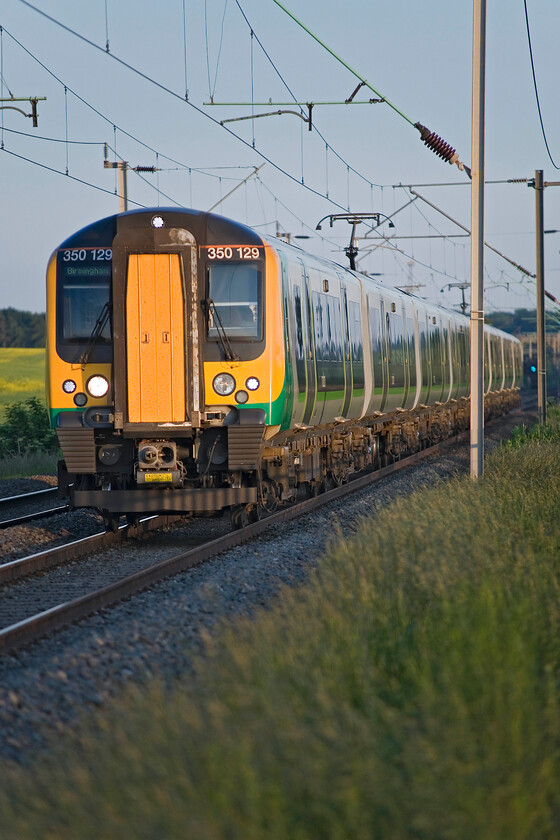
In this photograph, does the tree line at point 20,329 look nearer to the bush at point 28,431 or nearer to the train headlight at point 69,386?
the bush at point 28,431

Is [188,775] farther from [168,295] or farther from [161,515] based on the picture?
[161,515]

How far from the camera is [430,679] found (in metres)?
4.72

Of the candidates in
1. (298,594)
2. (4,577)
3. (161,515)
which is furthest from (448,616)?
(161,515)

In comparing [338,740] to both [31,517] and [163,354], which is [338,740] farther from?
[31,517]

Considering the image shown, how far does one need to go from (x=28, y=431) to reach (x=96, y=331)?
21.1m

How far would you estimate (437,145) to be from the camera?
58.0 feet

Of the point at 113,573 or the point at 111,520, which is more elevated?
the point at 111,520

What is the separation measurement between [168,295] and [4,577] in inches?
139

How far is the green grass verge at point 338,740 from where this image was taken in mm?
3383

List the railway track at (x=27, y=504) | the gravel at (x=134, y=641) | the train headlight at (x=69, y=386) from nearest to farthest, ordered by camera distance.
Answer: the gravel at (x=134, y=641), the train headlight at (x=69, y=386), the railway track at (x=27, y=504)

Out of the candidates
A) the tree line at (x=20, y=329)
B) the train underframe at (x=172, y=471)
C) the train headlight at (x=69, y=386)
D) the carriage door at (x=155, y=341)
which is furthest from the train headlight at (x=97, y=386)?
the tree line at (x=20, y=329)

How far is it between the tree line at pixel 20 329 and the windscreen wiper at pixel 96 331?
101926 mm

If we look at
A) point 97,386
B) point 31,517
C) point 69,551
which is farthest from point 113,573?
point 31,517

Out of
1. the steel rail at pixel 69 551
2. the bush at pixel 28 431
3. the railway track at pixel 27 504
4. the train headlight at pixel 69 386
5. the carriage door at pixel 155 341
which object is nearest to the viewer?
the steel rail at pixel 69 551
